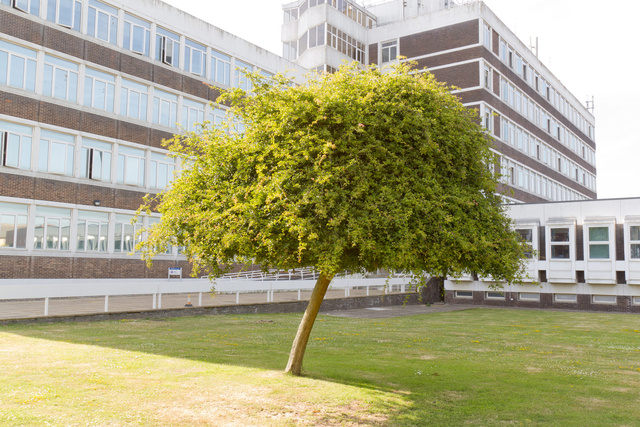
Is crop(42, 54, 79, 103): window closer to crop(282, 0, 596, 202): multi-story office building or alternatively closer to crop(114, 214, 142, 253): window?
crop(114, 214, 142, 253): window

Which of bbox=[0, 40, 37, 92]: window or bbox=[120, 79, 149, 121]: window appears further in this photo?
bbox=[120, 79, 149, 121]: window

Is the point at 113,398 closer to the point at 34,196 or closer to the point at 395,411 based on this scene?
the point at 395,411

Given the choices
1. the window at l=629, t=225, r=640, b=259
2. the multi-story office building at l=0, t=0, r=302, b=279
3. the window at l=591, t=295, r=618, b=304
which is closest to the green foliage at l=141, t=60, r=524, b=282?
Answer: the multi-story office building at l=0, t=0, r=302, b=279

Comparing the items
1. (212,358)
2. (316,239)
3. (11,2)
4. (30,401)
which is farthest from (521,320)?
(11,2)

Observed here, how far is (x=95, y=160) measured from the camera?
28875 mm

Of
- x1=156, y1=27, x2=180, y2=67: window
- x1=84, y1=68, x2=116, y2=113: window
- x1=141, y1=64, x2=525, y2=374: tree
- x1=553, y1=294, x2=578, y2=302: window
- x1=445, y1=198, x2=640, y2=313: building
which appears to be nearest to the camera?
x1=141, y1=64, x2=525, y2=374: tree

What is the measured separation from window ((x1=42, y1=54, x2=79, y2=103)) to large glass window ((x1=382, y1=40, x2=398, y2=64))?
25.9m

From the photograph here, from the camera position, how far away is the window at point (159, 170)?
3200 centimetres

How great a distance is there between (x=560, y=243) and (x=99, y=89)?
25380 millimetres

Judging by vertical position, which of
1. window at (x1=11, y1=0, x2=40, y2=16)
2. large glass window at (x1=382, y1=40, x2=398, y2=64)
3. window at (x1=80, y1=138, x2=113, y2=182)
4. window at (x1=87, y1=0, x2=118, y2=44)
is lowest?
window at (x1=80, y1=138, x2=113, y2=182)

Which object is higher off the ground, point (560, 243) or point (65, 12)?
point (65, 12)

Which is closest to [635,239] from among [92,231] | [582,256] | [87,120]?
[582,256]

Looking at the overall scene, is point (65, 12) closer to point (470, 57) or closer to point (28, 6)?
point (28, 6)

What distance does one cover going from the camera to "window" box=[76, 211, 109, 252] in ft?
92.8
